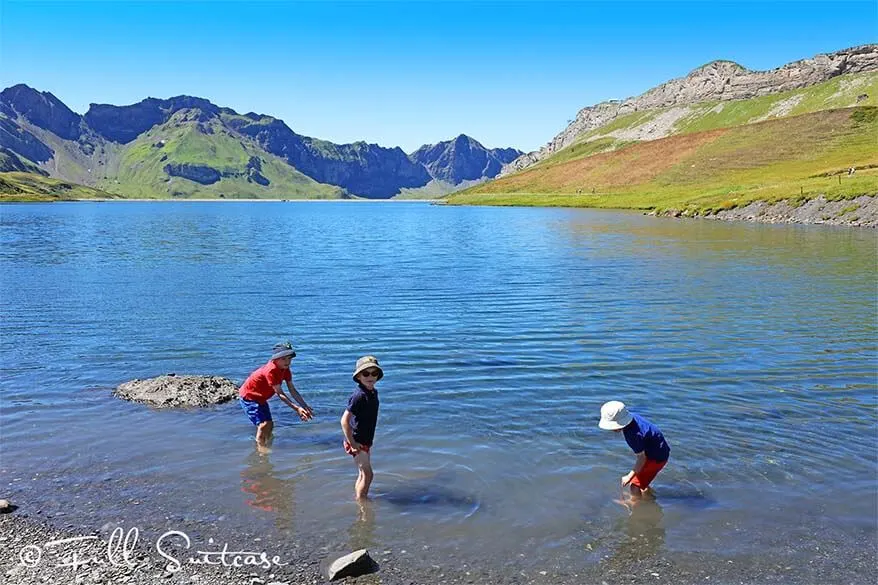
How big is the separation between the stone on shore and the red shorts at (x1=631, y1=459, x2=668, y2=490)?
490cm

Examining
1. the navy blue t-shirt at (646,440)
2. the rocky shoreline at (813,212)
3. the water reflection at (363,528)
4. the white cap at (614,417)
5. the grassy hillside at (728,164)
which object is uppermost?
the grassy hillside at (728,164)

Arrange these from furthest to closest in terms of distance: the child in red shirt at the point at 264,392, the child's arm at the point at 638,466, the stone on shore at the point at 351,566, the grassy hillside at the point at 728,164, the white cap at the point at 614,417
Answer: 1. the grassy hillside at the point at 728,164
2. the child in red shirt at the point at 264,392
3. the child's arm at the point at 638,466
4. the white cap at the point at 614,417
5. the stone on shore at the point at 351,566

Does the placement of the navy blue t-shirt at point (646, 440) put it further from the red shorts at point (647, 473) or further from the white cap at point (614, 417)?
the white cap at point (614, 417)

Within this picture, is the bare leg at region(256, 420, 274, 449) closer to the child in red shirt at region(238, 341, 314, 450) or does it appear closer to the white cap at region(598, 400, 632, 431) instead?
the child in red shirt at region(238, 341, 314, 450)

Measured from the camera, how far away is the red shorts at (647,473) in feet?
38.1

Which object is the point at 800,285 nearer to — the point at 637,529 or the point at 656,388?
the point at 656,388

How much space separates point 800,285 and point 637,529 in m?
29.7

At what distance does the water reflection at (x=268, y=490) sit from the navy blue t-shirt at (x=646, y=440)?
5788mm

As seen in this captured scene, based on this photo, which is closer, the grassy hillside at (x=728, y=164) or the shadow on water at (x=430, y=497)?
the shadow on water at (x=430, y=497)

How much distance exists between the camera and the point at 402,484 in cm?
1241

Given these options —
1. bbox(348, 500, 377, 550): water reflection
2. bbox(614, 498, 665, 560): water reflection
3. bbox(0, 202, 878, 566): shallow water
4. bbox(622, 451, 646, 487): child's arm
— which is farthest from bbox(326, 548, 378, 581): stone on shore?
bbox(622, 451, 646, 487): child's arm

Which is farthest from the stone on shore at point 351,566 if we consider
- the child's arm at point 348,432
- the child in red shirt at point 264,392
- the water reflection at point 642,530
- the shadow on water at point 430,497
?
the child in red shirt at point 264,392

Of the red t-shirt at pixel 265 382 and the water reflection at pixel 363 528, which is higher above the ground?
the red t-shirt at pixel 265 382

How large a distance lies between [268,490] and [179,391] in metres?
6.52
